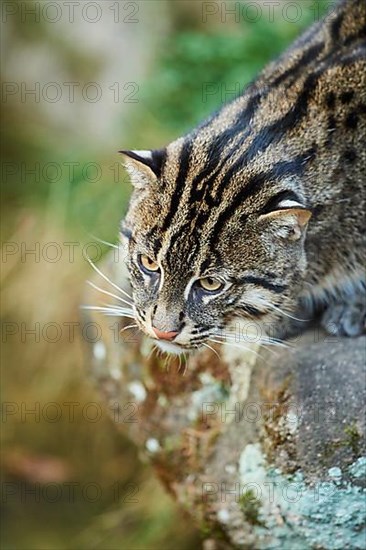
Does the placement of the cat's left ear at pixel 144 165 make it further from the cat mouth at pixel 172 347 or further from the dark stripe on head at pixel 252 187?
the cat mouth at pixel 172 347

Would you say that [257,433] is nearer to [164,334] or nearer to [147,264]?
[164,334]

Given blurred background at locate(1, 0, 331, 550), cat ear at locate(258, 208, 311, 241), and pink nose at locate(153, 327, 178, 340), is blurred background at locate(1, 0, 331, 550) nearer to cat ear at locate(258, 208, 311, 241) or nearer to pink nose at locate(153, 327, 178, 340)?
pink nose at locate(153, 327, 178, 340)

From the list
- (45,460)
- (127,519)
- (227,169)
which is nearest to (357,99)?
(227,169)

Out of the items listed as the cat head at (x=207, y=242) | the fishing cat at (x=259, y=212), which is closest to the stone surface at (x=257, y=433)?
the fishing cat at (x=259, y=212)

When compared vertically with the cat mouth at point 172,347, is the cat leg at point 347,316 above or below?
above

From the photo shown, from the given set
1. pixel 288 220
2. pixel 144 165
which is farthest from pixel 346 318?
pixel 144 165

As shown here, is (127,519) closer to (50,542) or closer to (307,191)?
(50,542)

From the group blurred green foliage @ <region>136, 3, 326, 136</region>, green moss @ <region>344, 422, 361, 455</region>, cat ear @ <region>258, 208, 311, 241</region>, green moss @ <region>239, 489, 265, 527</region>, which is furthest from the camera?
blurred green foliage @ <region>136, 3, 326, 136</region>

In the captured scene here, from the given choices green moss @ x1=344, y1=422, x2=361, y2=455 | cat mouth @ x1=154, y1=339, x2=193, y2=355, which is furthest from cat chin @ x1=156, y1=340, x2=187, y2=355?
green moss @ x1=344, y1=422, x2=361, y2=455
